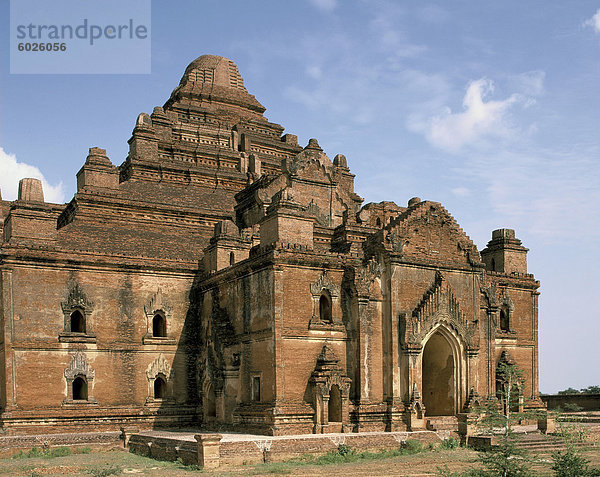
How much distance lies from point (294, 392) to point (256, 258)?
17.2 feet

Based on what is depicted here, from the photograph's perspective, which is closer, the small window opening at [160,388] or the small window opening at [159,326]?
the small window opening at [160,388]

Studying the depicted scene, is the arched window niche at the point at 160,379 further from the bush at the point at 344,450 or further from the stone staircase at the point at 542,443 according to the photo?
the stone staircase at the point at 542,443

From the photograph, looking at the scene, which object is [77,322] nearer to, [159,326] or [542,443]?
[159,326]

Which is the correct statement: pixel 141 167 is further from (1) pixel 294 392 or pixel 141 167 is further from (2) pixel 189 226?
(1) pixel 294 392

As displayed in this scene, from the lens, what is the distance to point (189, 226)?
35000 mm

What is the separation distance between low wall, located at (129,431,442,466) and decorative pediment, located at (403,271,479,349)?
13.0 ft

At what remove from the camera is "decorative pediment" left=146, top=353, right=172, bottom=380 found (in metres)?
29.9

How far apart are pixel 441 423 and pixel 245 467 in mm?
9520

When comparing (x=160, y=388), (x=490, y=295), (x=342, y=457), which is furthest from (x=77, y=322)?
(x=490, y=295)

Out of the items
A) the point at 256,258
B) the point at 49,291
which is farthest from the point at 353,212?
the point at 49,291

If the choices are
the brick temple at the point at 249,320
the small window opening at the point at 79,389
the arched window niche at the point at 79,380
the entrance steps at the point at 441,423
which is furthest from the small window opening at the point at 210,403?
the entrance steps at the point at 441,423

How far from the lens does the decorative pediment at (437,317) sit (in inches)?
1101

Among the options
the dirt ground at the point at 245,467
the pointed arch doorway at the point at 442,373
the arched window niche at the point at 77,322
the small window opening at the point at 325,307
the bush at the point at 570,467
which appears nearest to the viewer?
the bush at the point at 570,467

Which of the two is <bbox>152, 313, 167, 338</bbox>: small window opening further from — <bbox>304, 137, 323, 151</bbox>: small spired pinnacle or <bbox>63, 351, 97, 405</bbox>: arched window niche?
<bbox>304, 137, 323, 151</bbox>: small spired pinnacle
